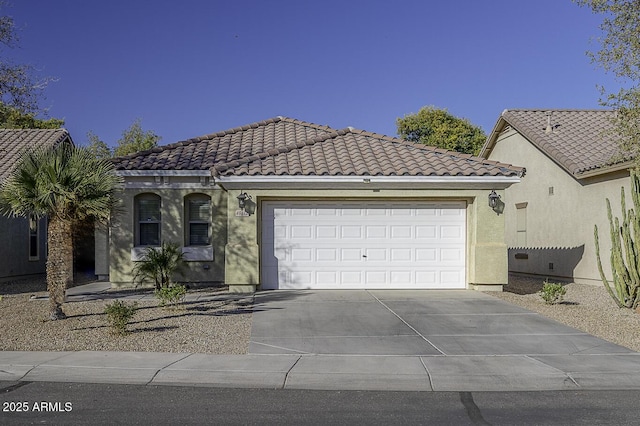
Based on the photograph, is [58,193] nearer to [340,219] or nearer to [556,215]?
[340,219]

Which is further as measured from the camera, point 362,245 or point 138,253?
point 138,253

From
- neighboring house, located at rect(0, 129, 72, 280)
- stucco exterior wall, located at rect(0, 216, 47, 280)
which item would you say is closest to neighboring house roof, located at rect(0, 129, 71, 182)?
neighboring house, located at rect(0, 129, 72, 280)

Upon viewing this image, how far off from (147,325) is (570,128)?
16.9 metres

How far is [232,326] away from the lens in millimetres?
11555

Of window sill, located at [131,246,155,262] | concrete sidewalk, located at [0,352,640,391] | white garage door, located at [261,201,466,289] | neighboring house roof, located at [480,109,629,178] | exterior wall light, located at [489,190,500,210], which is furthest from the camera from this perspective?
neighboring house roof, located at [480,109,629,178]

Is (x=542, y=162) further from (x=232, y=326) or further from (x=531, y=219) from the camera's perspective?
(x=232, y=326)

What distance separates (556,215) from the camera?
20719mm

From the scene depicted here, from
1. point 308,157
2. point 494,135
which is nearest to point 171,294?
point 308,157

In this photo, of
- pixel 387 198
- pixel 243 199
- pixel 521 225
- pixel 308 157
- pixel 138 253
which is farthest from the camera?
pixel 521 225

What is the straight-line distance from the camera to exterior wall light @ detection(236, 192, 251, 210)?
15.9 metres

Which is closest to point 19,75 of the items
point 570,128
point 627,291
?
point 627,291

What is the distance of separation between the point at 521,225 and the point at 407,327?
13.3 meters

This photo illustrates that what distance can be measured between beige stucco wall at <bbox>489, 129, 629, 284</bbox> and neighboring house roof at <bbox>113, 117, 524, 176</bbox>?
3.65 meters

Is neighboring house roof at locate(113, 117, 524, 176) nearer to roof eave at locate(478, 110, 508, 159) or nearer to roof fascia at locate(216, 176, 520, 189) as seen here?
roof fascia at locate(216, 176, 520, 189)
